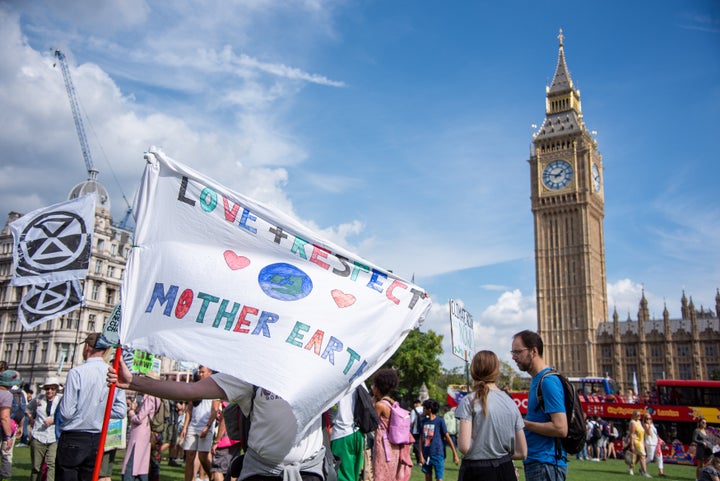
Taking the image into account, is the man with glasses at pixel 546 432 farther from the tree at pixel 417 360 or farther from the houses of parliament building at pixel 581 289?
the houses of parliament building at pixel 581 289

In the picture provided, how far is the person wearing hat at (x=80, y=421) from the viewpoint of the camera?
20.6 ft

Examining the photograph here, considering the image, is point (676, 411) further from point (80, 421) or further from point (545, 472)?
point (80, 421)

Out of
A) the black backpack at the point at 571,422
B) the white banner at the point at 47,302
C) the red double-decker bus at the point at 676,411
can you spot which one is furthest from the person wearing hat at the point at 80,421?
the red double-decker bus at the point at 676,411

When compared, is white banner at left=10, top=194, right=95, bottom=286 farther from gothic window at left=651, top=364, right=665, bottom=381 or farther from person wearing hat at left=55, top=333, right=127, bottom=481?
gothic window at left=651, top=364, right=665, bottom=381

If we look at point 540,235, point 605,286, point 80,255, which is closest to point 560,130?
point 540,235

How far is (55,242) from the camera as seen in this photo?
939 centimetres

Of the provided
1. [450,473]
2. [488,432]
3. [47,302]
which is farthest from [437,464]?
[47,302]

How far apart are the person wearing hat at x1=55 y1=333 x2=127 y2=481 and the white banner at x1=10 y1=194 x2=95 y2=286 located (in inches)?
129

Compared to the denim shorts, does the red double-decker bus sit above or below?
above

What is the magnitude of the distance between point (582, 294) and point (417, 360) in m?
41.1

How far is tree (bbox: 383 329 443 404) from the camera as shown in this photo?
198ft

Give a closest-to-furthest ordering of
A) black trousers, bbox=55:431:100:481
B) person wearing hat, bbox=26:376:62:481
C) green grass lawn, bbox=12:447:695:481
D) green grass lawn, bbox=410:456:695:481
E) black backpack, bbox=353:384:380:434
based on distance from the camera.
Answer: black trousers, bbox=55:431:100:481
black backpack, bbox=353:384:380:434
person wearing hat, bbox=26:376:62:481
green grass lawn, bbox=12:447:695:481
green grass lawn, bbox=410:456:695:481

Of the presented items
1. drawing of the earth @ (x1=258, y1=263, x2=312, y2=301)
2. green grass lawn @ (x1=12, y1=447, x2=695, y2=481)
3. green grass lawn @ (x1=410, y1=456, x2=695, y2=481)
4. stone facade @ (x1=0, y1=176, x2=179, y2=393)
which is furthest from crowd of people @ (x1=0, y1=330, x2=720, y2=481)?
stone facade @ (x1=0, y1=176, x2=179, y2=393)

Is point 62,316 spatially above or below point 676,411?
above
